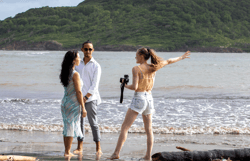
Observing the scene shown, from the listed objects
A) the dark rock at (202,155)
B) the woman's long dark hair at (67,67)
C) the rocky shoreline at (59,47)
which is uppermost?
the rocky shoreline at (59,47)

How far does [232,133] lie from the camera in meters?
7.62

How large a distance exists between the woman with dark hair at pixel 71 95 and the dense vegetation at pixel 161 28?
146924 mm

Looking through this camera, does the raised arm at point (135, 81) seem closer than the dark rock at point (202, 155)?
No

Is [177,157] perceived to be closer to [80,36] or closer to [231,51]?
[231,51]

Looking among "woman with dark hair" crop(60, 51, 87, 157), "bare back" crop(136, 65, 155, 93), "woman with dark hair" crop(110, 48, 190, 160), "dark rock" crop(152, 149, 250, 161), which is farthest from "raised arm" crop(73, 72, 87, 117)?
"dark rock" crop(152, 149, 250, 161)

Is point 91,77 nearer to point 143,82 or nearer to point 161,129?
point 143,82

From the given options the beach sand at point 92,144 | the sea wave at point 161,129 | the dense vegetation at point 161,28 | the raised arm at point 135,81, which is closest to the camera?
the raised arm at point 135,81

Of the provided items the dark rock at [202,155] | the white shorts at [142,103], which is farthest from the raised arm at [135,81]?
the dark rock at [202,155]

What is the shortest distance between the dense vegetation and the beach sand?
144m

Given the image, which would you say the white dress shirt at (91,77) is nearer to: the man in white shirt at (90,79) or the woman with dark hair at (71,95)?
the man in white shirt at (90,79)

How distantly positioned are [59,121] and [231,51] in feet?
504

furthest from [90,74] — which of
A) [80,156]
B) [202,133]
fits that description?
[202,133]

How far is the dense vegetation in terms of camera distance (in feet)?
533

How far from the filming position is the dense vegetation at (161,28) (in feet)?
533
